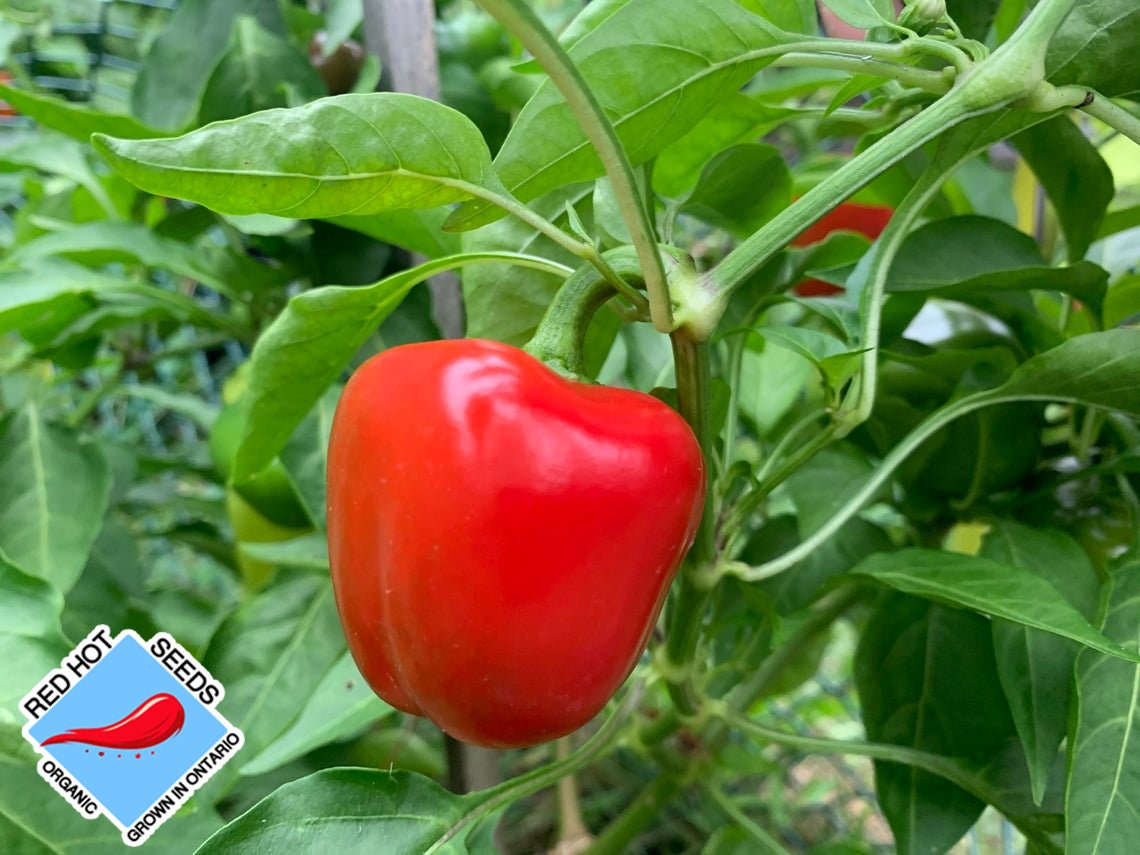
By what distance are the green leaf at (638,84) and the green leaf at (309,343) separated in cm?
5

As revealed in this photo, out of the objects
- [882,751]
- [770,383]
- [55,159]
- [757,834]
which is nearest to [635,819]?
[757,834]

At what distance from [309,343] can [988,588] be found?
0.97 feet

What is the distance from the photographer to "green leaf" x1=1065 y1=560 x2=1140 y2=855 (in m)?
0.31

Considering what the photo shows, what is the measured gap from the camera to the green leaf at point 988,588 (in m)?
0.31

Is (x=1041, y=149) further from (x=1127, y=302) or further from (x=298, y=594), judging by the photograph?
(x=298, y=594)

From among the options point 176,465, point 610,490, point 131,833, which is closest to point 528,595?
point 610,490

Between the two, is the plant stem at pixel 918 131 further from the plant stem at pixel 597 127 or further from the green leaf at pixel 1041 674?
the green leaf at pixel 1041 674

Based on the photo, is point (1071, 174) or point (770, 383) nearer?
point (1071, 174)

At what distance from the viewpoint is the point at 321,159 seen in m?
0.27

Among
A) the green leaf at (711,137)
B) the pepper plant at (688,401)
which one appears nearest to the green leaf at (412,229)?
the pepper plant at (688,401)

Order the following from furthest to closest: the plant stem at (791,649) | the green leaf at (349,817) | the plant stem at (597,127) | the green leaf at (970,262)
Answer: the plant stem at (791,649)
the green leaf at (970,262)
the green leaf at (349,817)
the plant stem at (597,127)

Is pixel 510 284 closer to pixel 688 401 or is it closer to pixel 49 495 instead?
pixel 688 401

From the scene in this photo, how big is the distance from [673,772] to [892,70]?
17.7 inches

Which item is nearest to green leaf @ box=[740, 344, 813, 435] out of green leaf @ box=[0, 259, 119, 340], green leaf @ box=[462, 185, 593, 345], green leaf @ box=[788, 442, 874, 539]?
green leaf @ box=[788, 442, 874, 539]
